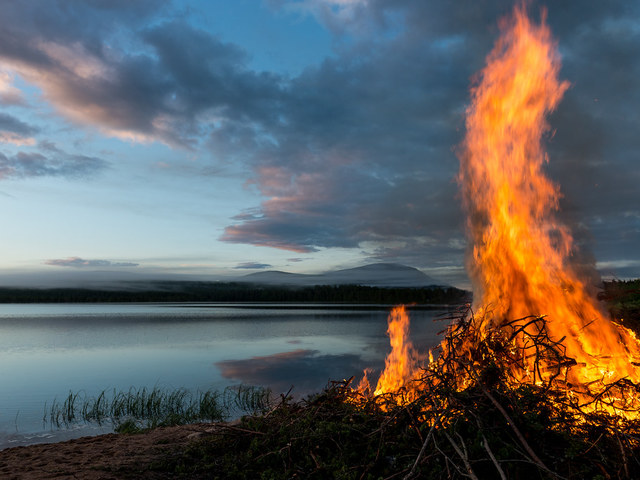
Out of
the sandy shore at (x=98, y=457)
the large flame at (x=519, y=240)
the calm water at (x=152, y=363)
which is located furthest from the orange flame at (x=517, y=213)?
the calm water at (x=152, y=363)

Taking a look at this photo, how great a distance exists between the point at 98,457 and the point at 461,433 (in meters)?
6.20

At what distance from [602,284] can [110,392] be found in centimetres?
2274

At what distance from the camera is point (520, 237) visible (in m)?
Answer: 7.75

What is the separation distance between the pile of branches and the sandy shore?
1.95 feet

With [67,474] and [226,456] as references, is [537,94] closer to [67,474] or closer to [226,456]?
[226,456]

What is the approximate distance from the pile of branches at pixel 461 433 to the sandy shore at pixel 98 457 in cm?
59

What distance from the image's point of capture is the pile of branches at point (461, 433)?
4.45 meters

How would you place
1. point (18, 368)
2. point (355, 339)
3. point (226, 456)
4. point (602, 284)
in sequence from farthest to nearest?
point (355, 339)
point (18, 368)
point (602, 284)
point (226, 456)

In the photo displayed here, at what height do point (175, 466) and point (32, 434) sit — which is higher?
point (175, 466)

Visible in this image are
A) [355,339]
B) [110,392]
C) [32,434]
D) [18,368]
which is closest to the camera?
[32,434]

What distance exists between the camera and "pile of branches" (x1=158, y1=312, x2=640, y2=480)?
4445mm

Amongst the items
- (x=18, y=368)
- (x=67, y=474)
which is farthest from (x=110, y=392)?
(x=67, y=474)

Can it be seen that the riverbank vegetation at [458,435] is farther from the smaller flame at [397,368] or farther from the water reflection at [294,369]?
the water reflection at [294,369]

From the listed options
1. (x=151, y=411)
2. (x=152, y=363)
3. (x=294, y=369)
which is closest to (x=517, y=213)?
(x=151, y=411)
